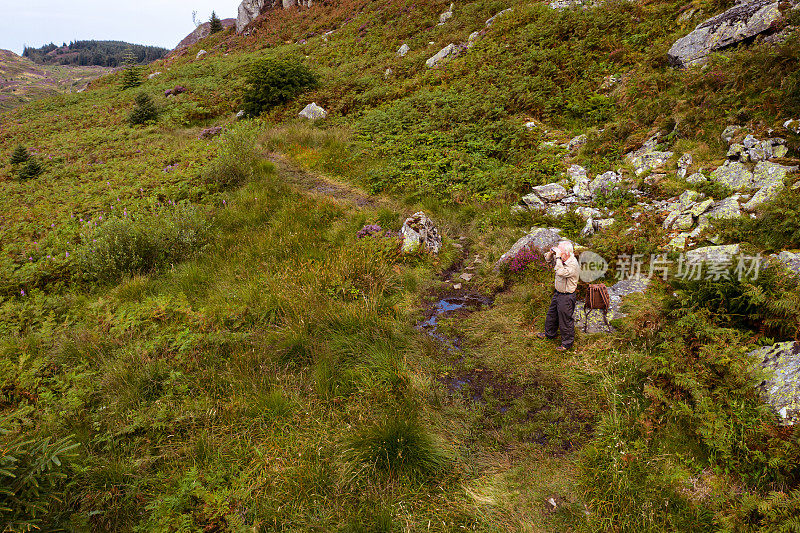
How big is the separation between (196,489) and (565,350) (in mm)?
4841

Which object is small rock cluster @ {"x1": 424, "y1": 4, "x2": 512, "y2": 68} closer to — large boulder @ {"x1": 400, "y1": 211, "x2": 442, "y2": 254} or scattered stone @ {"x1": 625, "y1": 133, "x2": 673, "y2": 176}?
scattered stone @ {"x1": 625, "y1": 133, "x2": 673, "y2": 176}

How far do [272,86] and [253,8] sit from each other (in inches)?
1140

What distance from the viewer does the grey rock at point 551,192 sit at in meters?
8.37

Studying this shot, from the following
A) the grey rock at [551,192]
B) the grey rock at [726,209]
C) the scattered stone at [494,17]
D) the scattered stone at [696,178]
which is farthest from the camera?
the scattered stone at [494,17]

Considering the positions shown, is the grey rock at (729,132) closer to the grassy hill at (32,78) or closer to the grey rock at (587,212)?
the grey rock at (587,212)

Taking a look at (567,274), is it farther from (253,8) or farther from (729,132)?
(253,8)

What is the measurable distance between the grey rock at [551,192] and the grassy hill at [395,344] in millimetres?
436

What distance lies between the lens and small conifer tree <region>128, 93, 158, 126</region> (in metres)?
18.2

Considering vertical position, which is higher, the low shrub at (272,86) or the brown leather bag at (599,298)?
the low shrub at (272,86)

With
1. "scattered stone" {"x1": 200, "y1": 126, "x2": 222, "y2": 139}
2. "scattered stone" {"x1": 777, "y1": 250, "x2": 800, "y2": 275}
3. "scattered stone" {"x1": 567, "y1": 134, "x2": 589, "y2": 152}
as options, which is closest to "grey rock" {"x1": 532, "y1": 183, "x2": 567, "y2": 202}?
"scattered stone" {"x1": 567, "y1": 134, "x2": 589, "y2": 152}

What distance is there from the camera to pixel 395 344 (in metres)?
5.57

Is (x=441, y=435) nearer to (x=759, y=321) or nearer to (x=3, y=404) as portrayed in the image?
(x=759, y=321)

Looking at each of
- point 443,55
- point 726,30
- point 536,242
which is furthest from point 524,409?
point 443,55

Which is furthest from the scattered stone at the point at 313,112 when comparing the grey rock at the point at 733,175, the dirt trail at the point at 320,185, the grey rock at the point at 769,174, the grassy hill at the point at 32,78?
the grassy hill at the point at 32,78
